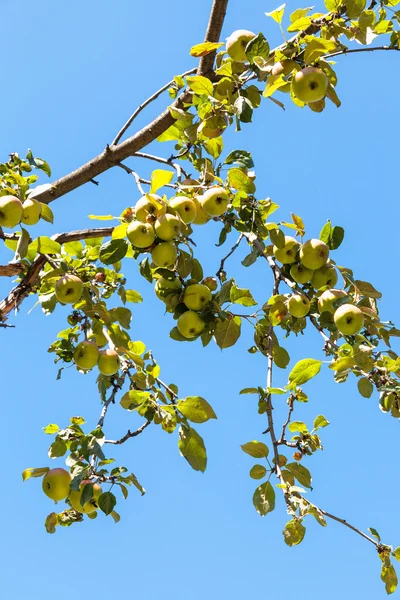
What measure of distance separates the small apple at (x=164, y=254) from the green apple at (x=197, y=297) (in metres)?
0.15

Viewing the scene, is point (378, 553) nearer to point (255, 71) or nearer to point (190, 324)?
point (190, 324)

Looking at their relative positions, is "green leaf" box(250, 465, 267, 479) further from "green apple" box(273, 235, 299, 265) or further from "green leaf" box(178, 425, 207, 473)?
"green apple" box(273, 235, 299, 265)

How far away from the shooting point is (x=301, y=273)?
2.79m

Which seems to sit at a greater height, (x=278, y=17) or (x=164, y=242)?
(x=278, y=17)

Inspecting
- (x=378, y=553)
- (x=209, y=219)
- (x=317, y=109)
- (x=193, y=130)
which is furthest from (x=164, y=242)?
(x=378, y=553)

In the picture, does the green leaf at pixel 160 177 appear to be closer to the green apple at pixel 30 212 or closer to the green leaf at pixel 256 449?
the green apple at pixel 30 212

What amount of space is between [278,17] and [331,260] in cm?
103

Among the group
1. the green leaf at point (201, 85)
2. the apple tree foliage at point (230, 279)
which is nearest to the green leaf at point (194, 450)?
the apple tree foliage at point (230, 279)

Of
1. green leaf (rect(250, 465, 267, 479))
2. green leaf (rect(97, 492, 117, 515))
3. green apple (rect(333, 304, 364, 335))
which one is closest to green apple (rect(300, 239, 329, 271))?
green apple (rect(333, 304, 364, 335))

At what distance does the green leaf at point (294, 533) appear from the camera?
2480 mm

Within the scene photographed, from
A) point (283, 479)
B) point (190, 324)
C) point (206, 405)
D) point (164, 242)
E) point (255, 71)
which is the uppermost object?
point (255, 71)

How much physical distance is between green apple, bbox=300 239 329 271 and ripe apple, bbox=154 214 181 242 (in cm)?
57

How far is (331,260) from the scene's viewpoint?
280 cm

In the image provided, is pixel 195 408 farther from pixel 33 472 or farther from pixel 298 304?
pixel 33 472
